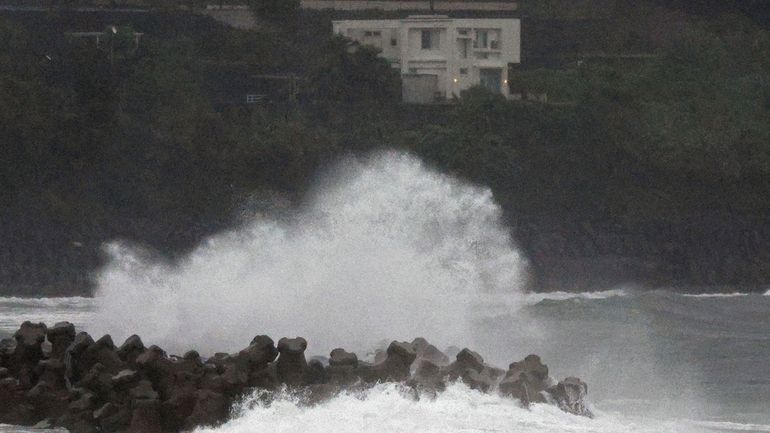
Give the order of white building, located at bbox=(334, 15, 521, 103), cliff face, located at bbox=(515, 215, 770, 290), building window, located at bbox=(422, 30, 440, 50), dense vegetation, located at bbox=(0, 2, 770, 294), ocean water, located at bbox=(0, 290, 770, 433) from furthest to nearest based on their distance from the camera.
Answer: building window, located at bbox=(422, 30, 440, 50) → white building, located at bbox=(334, 15, 521, 103) → dense vegetation, located at bbox=(0, 2, 770, 294) → cliff face, located at bbox=(515, 215, 770, 290) → ocean water, located at bbox=(0, 290, 770, 433)

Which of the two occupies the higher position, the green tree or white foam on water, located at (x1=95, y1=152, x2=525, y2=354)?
the green tree

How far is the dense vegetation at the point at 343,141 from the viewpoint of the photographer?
57.6 m

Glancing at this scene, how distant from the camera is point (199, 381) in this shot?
675 inches

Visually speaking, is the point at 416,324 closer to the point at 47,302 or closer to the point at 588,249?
the point at 47,302

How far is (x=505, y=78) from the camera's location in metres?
69.6

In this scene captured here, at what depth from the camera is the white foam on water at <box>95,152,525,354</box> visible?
76.6 ft

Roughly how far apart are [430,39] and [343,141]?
8.40 m

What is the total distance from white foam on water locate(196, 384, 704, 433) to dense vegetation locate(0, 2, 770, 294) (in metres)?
34.9

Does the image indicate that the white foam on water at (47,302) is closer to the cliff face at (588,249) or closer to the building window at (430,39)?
the cliff face at (588,249)

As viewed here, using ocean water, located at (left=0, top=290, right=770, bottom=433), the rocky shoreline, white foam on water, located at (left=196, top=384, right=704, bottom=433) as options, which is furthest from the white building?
white foam on water, located at (left=196, top=384, right=704, bottom=433)

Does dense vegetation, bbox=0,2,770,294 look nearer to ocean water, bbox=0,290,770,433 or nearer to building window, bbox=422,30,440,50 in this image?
building window, bbox=422,30,440,50

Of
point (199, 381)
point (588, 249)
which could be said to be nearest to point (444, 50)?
point (588, 249)

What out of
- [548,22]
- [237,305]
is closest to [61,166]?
[548,22]

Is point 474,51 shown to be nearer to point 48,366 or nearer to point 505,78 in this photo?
point 505,78
